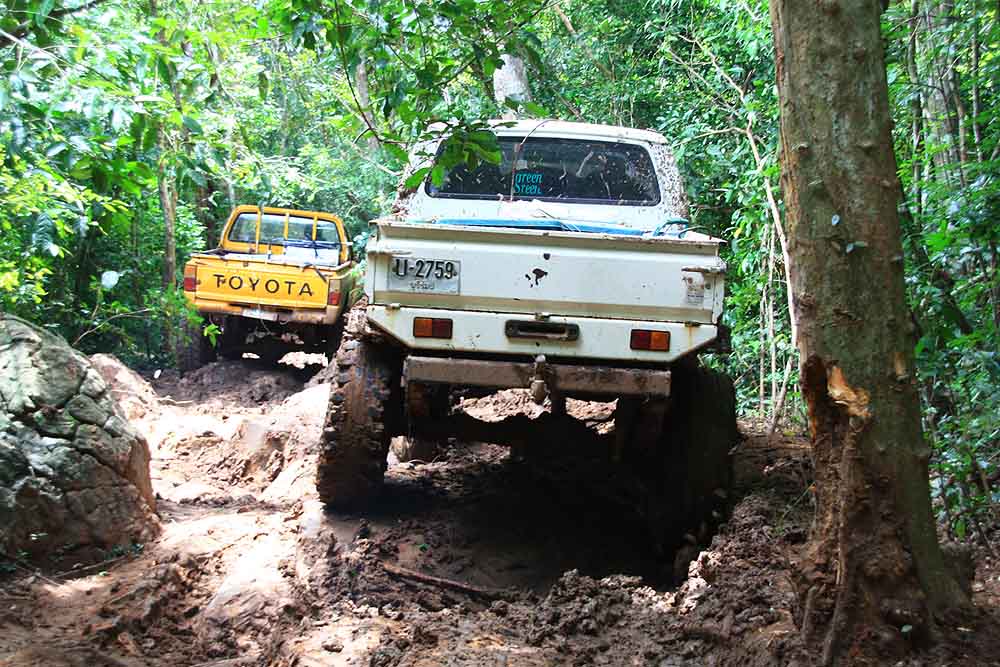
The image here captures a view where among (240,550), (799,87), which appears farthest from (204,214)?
(799,87)

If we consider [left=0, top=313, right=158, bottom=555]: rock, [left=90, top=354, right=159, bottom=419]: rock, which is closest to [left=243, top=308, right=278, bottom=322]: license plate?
[left=90, top=354, right=159, bottom=419]: rock

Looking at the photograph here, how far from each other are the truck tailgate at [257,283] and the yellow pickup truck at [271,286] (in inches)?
0.4

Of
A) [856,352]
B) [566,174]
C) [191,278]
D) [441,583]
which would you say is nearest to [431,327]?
[441,583]

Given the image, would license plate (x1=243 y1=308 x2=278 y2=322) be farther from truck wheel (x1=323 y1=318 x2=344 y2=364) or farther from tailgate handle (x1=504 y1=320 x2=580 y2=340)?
tailgate handle (x1=504 y1=320 x2=580 y2=340)

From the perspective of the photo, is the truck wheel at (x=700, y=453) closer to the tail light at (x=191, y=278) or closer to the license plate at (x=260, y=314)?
the license plate at (x=260, y=314)

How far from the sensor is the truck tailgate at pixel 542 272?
4.55 metres

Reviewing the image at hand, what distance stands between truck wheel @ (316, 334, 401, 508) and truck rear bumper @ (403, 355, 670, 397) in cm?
41

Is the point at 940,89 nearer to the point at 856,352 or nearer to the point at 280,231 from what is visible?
the point at 856,352

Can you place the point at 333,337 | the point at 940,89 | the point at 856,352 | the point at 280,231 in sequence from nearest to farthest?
the point at 856,352
the point at 940,89
the point at 333,337
the point at 280,231

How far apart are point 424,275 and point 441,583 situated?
1.43 metres

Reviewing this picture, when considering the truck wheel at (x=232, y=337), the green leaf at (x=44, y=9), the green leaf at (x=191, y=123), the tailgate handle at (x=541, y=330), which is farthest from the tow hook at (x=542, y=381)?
the truck wheel at (x=232, y=337)

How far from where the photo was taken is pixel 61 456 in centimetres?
459

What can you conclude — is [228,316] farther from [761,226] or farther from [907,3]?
[907,3]

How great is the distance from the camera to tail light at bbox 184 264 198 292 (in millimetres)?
11016
